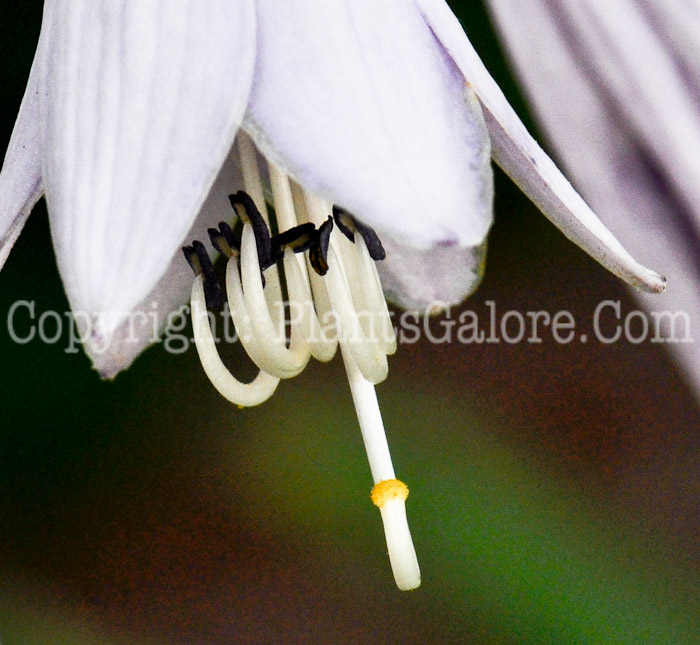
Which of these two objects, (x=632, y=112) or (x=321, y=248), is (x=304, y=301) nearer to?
(x=321, y=248)

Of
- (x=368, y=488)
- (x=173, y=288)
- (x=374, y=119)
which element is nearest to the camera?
(x=374, y=119)

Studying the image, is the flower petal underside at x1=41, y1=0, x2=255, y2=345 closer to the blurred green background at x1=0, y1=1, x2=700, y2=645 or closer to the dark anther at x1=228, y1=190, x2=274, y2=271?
the dark anther at x1=228, y1=190, x2=274, y2=271

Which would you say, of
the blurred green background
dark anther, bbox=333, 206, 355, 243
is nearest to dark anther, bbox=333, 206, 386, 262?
dark anther, bbox=333, 206, 355, 243

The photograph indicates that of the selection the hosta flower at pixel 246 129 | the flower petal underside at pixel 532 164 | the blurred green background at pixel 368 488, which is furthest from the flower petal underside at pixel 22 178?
the blurred green background at pixel 368 488

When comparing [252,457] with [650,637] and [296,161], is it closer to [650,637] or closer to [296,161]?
[650,637]

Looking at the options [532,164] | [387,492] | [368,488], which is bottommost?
[368,488]

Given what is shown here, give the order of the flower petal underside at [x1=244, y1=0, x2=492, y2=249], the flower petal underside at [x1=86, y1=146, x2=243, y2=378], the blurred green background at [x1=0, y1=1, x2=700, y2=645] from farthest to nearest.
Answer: the blurred green background at [x1=0, y1=1, x2=700, y2=645], the flower petal underside at [x1=86, y1=146, x2=243, y2=378], the flower petal underside at [x1=244, y1=0, x2=492, y2=249]

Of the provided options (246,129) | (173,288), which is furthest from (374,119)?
(173,288)

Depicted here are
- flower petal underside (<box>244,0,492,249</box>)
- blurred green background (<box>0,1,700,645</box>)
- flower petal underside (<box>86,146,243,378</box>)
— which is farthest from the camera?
blurred green background (<box>0,1,700,645</box>)
